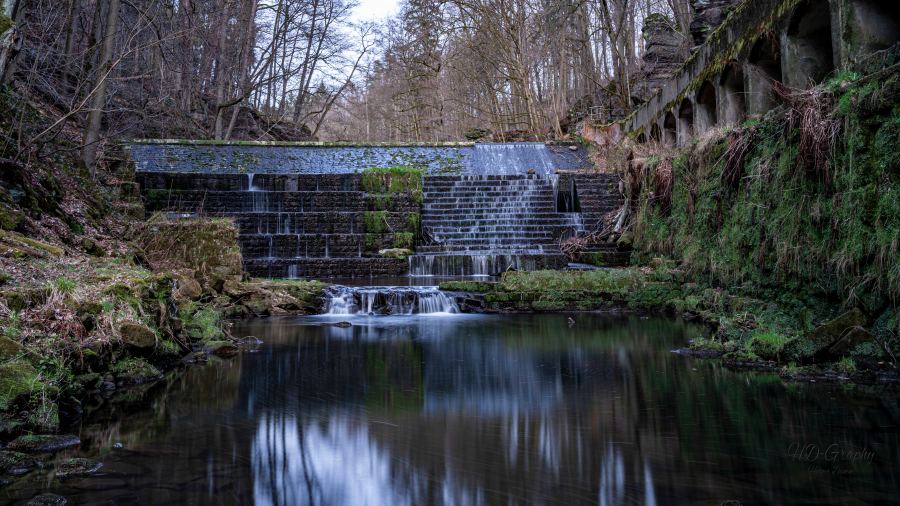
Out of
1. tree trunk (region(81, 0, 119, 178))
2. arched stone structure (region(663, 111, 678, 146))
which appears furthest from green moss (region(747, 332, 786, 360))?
arched stone structure (region(663, 111, 678, 146))

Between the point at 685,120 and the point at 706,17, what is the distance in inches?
136

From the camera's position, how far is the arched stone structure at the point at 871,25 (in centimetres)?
863

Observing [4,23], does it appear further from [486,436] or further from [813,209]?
[813,209]

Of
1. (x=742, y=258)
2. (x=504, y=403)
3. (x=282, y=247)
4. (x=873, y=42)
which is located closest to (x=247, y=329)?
(x=504, y=403)

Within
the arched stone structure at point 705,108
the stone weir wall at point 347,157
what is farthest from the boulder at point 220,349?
the arched stone structure at point 705,108

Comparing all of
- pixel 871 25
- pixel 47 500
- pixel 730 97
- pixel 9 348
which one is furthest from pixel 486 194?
pixel 47 500

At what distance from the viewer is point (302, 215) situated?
1440cm

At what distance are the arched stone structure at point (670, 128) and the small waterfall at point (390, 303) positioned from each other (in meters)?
11.5

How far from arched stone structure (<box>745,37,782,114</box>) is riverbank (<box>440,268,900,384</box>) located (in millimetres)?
4678

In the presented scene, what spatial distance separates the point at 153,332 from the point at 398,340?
2.92 m

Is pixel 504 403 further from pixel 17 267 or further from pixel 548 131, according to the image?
pixel 548 131

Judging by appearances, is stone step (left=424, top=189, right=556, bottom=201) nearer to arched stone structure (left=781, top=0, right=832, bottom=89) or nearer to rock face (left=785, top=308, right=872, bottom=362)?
arched stone structure (left=781, top=0, right=832, bottom=89)

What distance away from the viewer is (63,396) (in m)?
3.84

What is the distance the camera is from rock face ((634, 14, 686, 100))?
23703 millimetres
